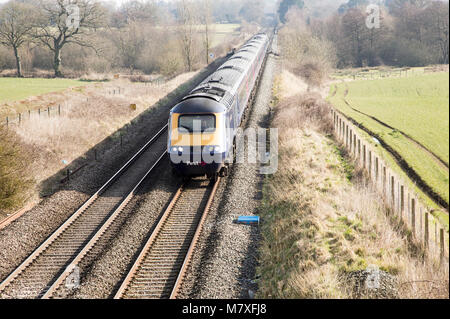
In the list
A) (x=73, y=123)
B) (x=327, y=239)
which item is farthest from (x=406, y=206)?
(x=73, y=123)

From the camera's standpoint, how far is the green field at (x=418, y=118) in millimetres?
4602

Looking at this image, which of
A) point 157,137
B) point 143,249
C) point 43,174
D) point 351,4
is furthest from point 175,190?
point 351,4

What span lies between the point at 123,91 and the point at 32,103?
326 inches

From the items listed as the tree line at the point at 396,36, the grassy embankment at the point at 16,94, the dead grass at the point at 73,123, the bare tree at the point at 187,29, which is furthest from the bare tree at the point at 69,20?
the tree line at the point at 396,36

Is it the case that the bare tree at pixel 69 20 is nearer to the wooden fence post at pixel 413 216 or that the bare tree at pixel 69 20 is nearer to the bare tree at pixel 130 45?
the bare tree at pixel 130 45

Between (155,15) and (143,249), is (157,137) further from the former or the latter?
(155,15)

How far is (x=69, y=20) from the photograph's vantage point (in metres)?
46.2

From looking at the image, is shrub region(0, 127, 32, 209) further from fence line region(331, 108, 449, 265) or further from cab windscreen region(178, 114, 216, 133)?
fence line region(331, 108, 449, 265)

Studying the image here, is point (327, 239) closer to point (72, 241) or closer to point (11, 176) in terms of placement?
point (72, 241)

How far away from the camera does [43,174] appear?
53.3ft

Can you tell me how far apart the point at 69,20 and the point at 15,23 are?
602 cm

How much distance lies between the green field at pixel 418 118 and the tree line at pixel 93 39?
29640mm

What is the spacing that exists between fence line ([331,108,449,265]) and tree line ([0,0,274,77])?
3602cm

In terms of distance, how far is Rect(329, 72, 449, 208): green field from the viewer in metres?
4.60
